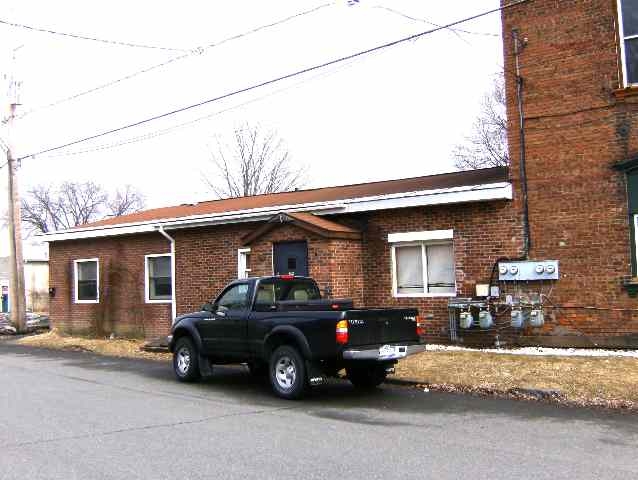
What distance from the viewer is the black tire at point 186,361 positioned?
462 inches

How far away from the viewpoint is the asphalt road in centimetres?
611

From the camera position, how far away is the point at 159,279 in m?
19.5

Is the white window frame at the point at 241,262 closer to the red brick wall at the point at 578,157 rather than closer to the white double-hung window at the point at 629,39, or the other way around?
the red brick wall at the point at 578,157

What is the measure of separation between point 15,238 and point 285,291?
15058 millimetres

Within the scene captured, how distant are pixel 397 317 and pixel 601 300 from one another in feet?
15.5

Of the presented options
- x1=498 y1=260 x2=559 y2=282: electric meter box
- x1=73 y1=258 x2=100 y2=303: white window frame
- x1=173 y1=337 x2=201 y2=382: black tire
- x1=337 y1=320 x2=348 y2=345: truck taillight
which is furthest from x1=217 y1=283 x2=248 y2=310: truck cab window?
x1=73 y1=258 x2=100 y2=303: white window frame

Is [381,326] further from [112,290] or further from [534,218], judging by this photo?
[112,290]

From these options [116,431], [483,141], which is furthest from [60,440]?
[483,141]

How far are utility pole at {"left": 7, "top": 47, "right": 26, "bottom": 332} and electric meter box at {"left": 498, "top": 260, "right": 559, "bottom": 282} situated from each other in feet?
54.5

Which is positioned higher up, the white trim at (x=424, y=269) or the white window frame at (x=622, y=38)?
the white window frame at (x=622, y=38)

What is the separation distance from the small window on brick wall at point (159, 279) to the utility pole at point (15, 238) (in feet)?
19.9

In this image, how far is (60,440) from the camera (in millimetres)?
7293

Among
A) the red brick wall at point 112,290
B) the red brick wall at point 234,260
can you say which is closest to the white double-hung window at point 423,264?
the red brick wall at point 234,260

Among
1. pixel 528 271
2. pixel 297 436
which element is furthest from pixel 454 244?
pixel 297 436
